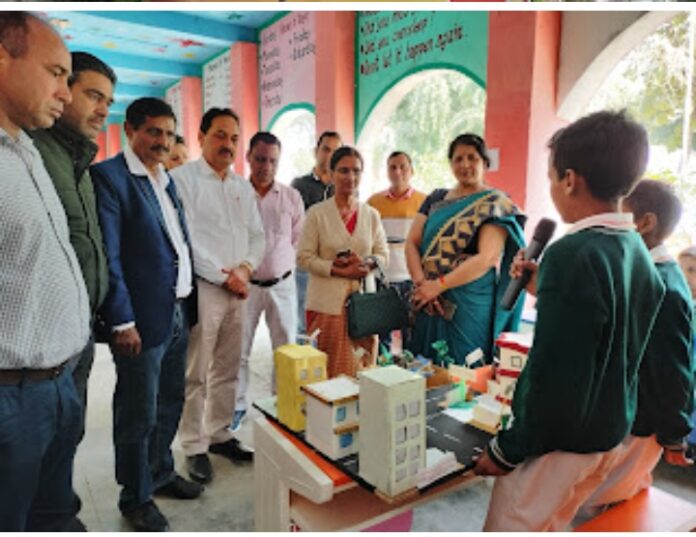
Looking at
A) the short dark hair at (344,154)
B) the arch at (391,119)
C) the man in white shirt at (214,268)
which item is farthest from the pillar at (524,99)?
the man in white shirt at (214,268)

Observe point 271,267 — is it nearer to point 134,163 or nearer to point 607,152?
point 134,163

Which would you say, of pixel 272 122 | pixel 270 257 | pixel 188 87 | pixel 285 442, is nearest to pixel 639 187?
pixel 285 442

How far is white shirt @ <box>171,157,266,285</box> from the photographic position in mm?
1850

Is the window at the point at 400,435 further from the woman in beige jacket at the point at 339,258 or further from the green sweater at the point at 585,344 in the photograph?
the woman in beige jacket at the point at 339,258

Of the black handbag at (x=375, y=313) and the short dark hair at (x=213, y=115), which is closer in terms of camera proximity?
the black handbag at (x=375, y=313)

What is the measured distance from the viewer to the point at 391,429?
92 centimetres

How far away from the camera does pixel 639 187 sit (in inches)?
46.4

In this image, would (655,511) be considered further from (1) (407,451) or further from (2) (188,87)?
(2) (188,87)

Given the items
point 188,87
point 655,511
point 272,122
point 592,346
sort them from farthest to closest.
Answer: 1. point 188,87
2. point 272,122
3. point 655,511
4. point 592,346

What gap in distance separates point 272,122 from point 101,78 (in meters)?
4.42

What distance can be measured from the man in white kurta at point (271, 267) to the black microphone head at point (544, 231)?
1.29 meters

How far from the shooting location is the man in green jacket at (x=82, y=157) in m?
1.20

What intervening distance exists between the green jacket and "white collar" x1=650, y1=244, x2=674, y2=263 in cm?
127

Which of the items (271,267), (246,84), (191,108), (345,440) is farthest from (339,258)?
(191,108)
